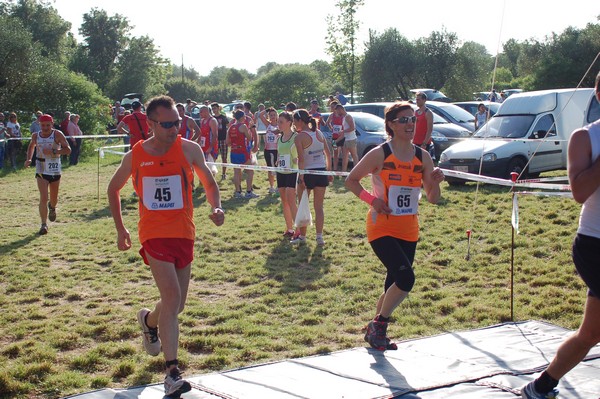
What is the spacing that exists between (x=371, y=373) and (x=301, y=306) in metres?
2.55

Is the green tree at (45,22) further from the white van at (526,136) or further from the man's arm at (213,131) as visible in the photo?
the white van at (526,136)

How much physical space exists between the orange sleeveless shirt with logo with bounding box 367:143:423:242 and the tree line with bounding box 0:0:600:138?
83.3 feet

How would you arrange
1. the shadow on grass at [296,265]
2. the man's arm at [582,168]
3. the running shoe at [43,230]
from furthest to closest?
1. the running shoe at [43,230]
2. the shadow on grass at [296,265]
3. the man's arm at [582,168]

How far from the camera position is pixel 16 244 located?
A: 442 inches

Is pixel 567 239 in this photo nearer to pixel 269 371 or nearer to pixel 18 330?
pixel 269 371

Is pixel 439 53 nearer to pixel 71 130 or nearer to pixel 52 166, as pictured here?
pixel 71 130

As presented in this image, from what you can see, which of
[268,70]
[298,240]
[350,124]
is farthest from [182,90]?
[298,240]

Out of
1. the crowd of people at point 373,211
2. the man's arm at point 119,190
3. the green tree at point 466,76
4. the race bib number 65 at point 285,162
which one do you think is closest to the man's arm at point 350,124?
the race bib number 65 at point 285,162

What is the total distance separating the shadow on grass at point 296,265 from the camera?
8552mm

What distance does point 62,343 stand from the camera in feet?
20.8

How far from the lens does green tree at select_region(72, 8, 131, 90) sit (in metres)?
→ 67.7

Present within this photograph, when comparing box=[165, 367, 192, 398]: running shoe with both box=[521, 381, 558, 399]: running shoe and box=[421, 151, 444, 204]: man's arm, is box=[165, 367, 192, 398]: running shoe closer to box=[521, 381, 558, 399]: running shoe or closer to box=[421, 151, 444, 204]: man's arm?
box=[521, 381, 558, 399]: running shoe

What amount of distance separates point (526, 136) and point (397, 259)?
10.8 metres

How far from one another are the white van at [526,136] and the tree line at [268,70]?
57.0 feet
